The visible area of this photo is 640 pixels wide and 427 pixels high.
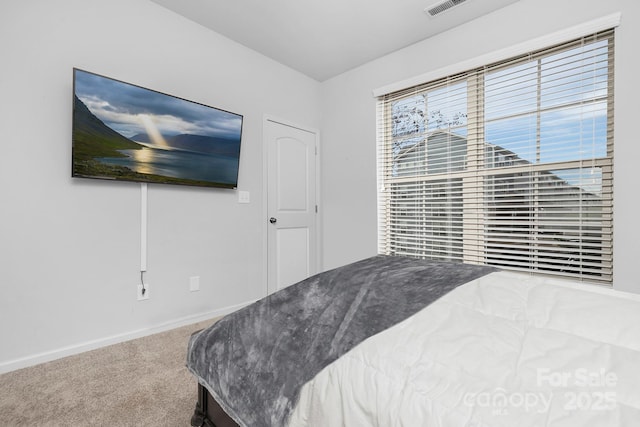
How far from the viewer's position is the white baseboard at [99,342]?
1950 mm

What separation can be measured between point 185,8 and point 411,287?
9.56 feet

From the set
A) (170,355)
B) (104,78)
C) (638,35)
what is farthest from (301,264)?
(638,35)

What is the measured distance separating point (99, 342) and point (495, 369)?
8.68 feet

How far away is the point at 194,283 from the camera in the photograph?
278cm

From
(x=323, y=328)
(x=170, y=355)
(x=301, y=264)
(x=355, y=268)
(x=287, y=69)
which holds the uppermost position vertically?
(x=287, y=69)

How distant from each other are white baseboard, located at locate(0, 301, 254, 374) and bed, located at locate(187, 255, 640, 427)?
4.74ft

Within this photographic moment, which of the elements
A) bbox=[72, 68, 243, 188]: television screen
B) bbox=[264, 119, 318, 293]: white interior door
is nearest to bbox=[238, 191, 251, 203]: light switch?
bbox=[72, 68, 243, 188]: television screen

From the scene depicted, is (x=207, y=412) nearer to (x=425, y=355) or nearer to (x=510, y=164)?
(x=425, y=355)

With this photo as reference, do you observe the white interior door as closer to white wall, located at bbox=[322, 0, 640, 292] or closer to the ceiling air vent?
white wall, located at bbox=[322, 0, 640, 292]

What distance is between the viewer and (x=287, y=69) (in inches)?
142

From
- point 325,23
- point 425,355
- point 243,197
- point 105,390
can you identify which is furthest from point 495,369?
point 325,23

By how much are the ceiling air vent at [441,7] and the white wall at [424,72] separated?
334 mm

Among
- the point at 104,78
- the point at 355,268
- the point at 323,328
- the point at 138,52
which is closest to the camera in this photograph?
the point at 323,328

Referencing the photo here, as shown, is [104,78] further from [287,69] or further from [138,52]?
[287,69]
